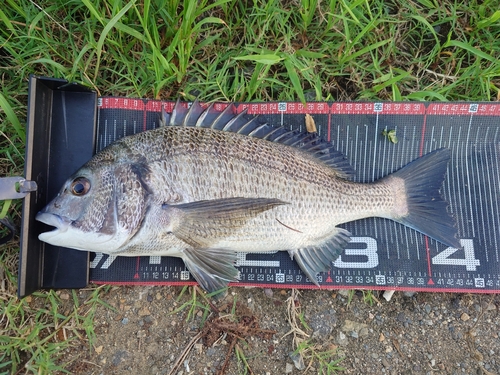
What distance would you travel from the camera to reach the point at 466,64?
10.3ft

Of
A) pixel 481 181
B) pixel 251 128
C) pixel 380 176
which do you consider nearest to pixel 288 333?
pixel 380 176

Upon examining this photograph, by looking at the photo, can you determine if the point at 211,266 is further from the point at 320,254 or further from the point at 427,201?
the point at 427,201

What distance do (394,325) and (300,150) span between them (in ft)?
5.13

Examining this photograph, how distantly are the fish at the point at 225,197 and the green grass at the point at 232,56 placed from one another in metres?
0.44

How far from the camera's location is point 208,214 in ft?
7.93

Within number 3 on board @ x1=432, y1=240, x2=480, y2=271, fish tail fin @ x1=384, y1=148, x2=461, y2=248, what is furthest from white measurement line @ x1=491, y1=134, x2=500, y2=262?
fish tail fin @ x1=384, y1=148, x2=461, y2=248

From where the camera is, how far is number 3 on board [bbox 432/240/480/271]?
290 centimetres

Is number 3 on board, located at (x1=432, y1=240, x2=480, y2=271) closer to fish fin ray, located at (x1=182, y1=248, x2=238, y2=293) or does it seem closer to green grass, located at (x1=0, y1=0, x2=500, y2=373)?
green grass, located at (x1=0, y1=0, x2=500, y2=373)

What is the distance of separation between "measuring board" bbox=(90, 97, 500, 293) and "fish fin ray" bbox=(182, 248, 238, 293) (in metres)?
0.23

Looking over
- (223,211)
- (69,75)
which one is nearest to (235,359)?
(223,211)

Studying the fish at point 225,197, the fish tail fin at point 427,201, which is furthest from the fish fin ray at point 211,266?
the fish tail fin at point 427,201

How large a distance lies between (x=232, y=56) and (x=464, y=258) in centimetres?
245

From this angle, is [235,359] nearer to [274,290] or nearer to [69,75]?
[274,290]

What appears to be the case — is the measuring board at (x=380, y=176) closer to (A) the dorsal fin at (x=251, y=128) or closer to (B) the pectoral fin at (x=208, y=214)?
(A) the dorsal fin at (x=251, y=128)
